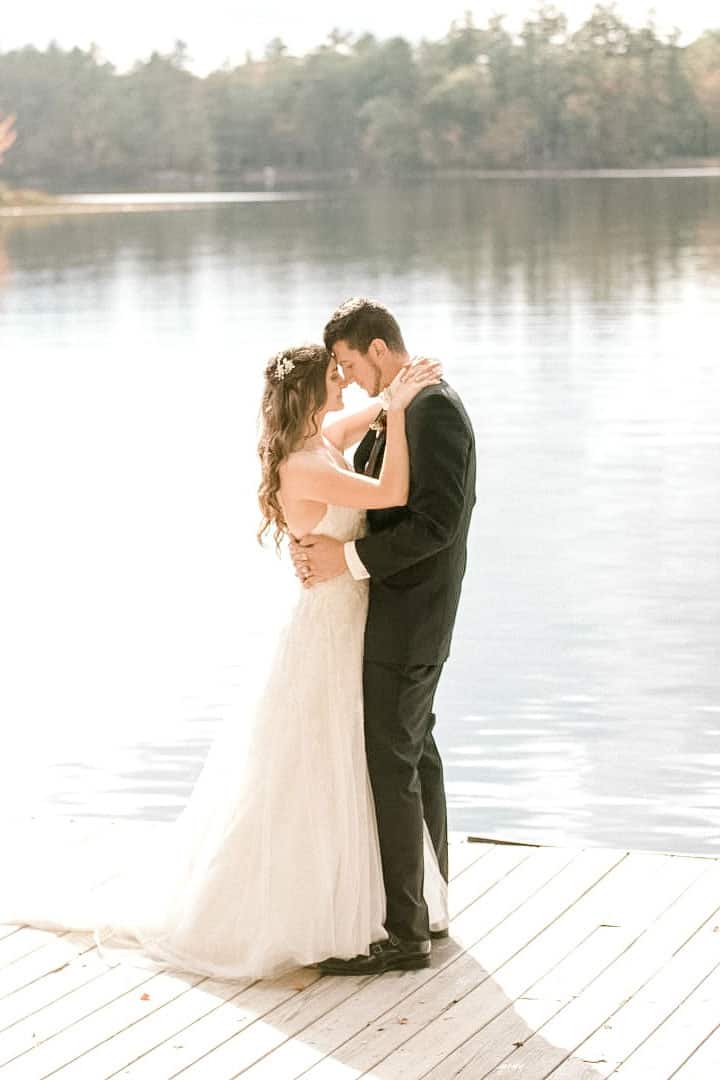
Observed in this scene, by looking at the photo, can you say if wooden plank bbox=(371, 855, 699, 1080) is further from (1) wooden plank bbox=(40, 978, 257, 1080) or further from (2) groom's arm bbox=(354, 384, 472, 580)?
(2) groom's arm bbox=(354, 384, 472, 580)

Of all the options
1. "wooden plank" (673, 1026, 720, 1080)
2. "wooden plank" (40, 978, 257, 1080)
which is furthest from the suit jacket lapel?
"wooden plank" (673, 1026, 720, 1080)

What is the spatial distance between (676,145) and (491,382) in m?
66.7

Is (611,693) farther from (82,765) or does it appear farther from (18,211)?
(18,211)

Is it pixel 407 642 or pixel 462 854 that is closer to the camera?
pixel 407 642

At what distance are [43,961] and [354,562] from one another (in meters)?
1.05

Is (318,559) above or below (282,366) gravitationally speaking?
below

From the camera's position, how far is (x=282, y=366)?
386 cm

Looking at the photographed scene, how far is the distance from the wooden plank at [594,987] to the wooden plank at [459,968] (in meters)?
0.13

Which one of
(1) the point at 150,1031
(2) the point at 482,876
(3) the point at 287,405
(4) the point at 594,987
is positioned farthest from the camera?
(2) the point at 482,876

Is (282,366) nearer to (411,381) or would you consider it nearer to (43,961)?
(411,381)

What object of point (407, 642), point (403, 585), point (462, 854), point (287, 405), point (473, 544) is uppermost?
point (287, 405)

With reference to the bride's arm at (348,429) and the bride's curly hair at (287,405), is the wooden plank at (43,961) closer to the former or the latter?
the bride's curly hair at (287,405)

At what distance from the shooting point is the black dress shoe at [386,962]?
12.8 ft

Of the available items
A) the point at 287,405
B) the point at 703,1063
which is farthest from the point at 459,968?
the point at 287,405
